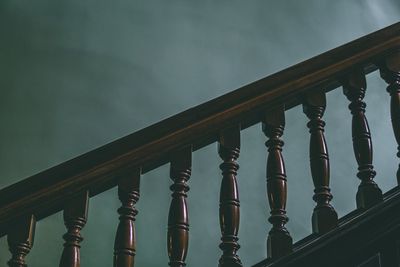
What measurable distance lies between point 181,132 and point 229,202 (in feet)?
0.61

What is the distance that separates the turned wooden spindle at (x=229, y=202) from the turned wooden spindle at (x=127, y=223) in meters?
0.19

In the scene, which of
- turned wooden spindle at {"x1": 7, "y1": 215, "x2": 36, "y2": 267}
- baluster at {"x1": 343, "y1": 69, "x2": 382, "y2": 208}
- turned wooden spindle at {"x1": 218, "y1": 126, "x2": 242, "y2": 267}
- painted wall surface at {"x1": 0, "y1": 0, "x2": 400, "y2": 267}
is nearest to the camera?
turned wooden spindle at {"x1": 7, "y1": 215, "x2": 36, "y2": 267}

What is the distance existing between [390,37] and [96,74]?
2.18m

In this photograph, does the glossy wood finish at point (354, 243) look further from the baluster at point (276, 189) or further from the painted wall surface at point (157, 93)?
the painted wall surface at point (157, 93)

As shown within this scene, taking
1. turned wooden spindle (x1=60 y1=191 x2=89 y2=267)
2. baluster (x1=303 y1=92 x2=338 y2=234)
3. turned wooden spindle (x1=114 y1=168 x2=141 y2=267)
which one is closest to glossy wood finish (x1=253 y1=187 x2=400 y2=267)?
baluster (x1=303 y1=92 x2=338 y2=234)

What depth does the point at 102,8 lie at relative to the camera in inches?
149

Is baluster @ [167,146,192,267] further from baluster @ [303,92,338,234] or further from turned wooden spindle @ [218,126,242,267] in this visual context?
baluster @ [303,92,338,234]

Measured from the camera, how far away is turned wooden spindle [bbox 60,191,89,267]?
1.34 m

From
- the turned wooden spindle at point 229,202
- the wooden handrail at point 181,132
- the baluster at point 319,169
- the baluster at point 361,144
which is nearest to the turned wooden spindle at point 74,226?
the wooden handrail at point 181,132

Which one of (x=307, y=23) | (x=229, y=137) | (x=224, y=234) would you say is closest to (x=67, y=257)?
(x=224, y=234)

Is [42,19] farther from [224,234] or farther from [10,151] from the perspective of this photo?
[224,234]

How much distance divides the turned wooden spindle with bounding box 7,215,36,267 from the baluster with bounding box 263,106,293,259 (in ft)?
1.64

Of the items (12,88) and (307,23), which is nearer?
(12,88)

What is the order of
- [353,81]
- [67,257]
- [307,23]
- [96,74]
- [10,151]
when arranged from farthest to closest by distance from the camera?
[307,23] → [96,74] → [10,151] → [353,81] → [67,257]
